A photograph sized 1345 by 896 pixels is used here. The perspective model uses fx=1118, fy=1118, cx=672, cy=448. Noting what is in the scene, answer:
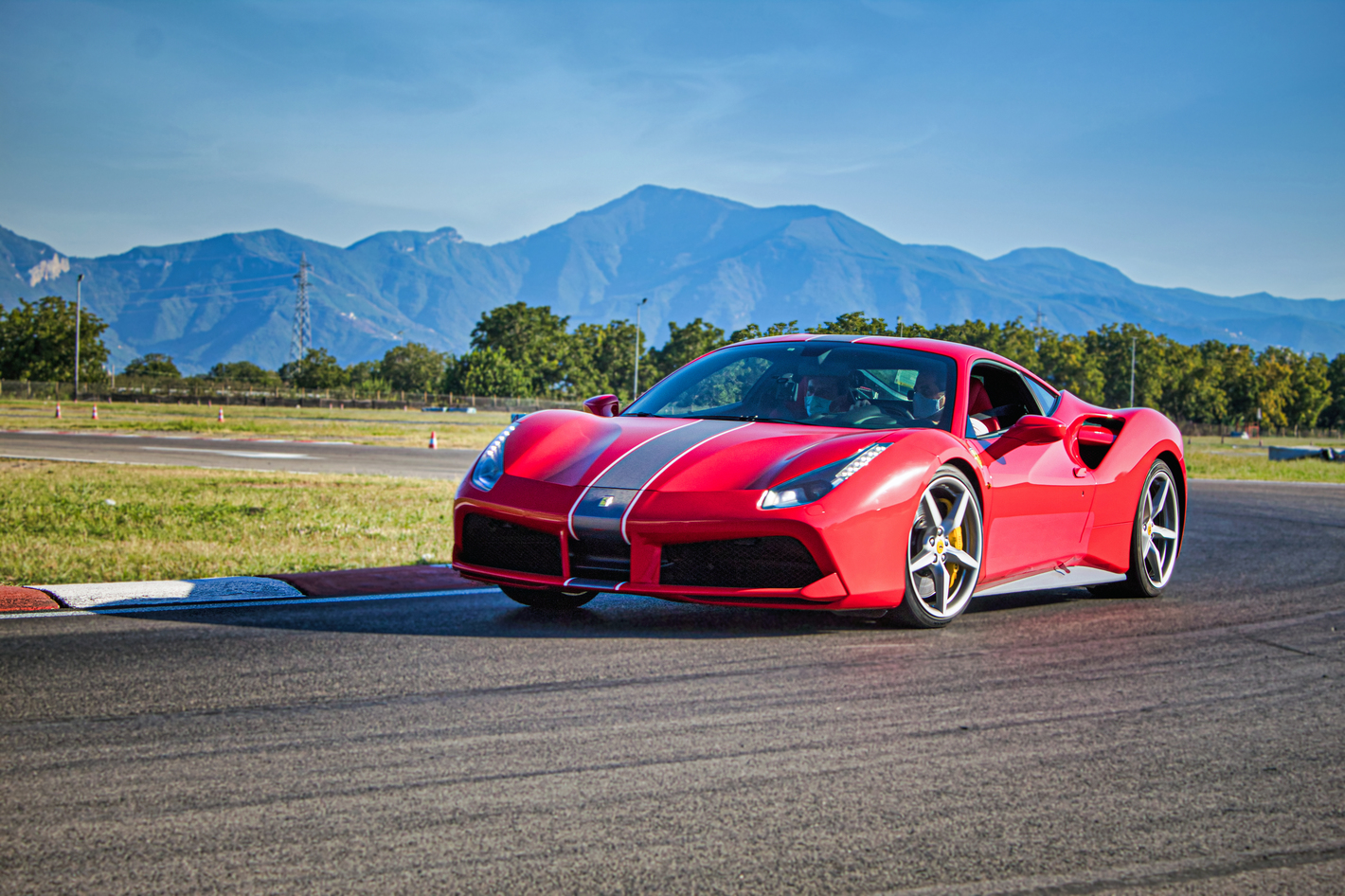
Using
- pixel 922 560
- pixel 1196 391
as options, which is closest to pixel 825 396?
pixel 922 560

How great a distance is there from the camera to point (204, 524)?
30.4ft

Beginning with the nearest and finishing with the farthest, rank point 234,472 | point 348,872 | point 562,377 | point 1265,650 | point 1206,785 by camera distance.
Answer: point 348,872
point 1206,785
point 1265,650
point 234,472
point 562,377

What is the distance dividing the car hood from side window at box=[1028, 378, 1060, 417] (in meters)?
1.65

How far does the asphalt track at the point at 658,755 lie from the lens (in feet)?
7.86

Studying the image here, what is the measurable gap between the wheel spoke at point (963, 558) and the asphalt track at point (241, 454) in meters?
11.6

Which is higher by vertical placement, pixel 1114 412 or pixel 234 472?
pixel 1114 412

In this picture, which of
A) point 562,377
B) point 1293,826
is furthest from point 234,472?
point 562,377

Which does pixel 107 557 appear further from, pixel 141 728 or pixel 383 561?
pixel 141 728

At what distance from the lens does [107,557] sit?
23.0 feet

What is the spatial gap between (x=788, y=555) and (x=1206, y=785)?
1824 millimetres

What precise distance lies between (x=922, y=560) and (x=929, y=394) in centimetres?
100

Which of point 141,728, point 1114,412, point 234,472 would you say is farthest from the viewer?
point 234,472

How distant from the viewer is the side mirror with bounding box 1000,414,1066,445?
530 centimetres

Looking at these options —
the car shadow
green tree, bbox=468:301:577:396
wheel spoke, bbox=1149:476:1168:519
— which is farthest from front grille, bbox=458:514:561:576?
green tree, bbox=468:301:577:396
